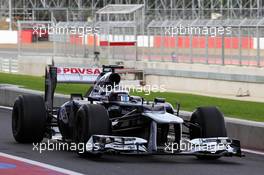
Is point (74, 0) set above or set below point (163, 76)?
above

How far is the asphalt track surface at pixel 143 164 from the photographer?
11.6m

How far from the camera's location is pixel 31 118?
13.9m

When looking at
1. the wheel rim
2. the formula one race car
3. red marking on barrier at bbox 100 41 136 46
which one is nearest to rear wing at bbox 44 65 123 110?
the formula one race car

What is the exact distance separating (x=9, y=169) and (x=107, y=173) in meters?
1.36

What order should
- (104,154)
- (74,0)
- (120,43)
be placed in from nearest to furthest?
1. (104,154)
2. (120,43)
3. (74,0)

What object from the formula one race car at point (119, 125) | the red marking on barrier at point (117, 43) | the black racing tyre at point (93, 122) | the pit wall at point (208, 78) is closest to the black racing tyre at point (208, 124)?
the formula one race car at point (119, 125)

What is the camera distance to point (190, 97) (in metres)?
23.0

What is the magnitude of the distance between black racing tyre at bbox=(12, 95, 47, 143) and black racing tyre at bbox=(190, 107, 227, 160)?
245 cm

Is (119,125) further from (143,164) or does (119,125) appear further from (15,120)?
(15,120)

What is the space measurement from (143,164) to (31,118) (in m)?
2.47

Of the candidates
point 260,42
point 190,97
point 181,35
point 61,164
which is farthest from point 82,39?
point 61,164

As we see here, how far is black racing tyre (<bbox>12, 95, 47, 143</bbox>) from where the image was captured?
13930mm

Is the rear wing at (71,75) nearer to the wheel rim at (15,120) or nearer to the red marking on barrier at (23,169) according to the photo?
the wheel rim at (15,120)

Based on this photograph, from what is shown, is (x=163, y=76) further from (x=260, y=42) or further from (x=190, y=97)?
(x=190, y=97)
